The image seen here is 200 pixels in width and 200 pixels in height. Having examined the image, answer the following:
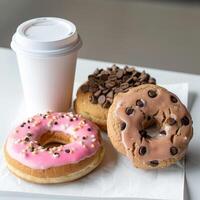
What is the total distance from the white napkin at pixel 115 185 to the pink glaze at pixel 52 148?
31 mm

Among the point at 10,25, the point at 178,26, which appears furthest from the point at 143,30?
the point at 10,25

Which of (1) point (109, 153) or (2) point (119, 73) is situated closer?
(1) point (109, 153)

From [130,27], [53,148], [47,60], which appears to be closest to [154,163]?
[53,148]

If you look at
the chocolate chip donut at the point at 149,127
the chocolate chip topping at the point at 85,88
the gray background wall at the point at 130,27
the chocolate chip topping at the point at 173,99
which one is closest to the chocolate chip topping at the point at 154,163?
the chocolate chip donut at the point at 149,127

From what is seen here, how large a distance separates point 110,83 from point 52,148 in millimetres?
193

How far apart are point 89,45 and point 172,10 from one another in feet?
1.40

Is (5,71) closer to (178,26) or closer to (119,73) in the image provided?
(119,73)

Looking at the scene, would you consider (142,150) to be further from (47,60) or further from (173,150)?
(47,60)

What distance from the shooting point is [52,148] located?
832mm

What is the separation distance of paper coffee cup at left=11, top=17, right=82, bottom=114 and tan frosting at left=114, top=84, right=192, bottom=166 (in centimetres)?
14

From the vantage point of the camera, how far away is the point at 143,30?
7.63ft

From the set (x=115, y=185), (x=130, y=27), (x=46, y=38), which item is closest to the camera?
(x=115, y=185)

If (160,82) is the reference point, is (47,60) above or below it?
above

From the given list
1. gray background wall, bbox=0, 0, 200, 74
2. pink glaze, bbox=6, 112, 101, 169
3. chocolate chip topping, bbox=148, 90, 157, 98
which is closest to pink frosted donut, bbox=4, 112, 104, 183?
pink glaze, bbox=6, 112, 101, 169
